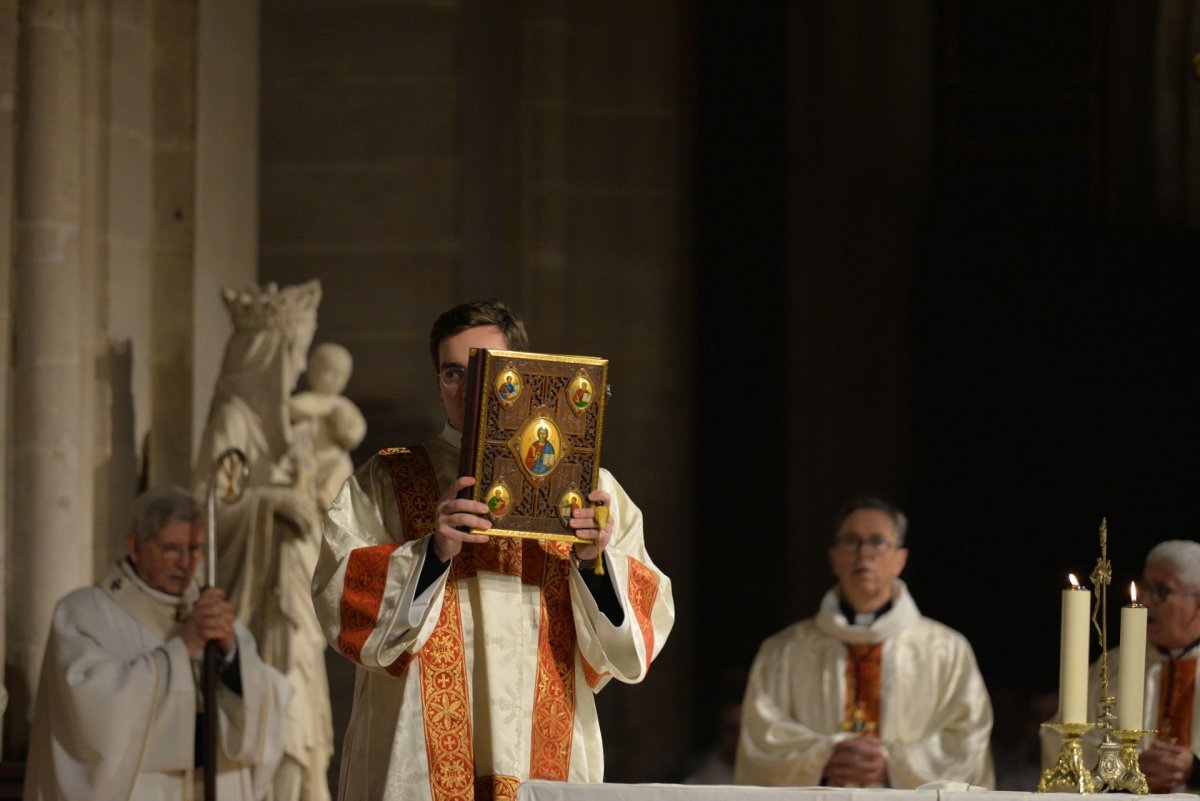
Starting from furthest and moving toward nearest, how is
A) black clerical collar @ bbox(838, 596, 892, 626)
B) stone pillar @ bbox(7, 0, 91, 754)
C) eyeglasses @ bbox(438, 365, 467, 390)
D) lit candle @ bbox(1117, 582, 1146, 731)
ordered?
stone pillar @ bbox(7, 0, 91, 754), black clerical collar @ bbox(838, 596, 892, 626), eyeglasses @ bbox(438, 365, 467, 390), lit candle @ bbox(1117, 582, 1146, 731)

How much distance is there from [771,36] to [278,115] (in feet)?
7.98

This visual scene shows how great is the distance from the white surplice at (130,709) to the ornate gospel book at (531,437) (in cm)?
310

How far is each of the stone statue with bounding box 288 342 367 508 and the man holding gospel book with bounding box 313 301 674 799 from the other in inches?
157

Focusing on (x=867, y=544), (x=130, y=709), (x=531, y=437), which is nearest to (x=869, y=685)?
(x=867, y=544)

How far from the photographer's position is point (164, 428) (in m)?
8.23

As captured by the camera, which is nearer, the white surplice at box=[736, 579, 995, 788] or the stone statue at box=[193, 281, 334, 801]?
the white surplice at box=[736, 579, 995, 788]

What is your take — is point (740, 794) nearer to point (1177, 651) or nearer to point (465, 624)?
point (465, 624)

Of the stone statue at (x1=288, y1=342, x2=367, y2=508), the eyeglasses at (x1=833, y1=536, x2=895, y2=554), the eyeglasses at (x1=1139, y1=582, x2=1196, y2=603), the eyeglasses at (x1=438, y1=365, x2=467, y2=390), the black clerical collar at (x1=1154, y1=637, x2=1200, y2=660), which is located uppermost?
the eyeglasses at (x1=438, y1=365, x2=467, y2=390)

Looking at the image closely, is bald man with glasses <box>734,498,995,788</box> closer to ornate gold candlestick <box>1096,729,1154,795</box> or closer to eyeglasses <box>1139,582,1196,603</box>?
eyeglasses <box>1139,582,1196,603</box>

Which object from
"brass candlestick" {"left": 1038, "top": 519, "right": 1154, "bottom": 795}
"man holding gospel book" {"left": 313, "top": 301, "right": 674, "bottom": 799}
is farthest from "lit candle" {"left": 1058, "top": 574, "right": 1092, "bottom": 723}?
"man holding gospel book" {"left": 313, "top": 301, "right": 674, "bottom": 799}

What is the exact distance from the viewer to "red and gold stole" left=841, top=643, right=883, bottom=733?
22.9 ft

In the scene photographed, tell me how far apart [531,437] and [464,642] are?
46 centimetres

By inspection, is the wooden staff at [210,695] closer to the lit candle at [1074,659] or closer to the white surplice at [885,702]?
the white surplice at [885,702]

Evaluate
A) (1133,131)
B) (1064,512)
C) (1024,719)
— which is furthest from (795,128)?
(1024,719)
